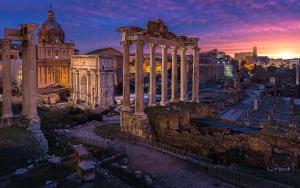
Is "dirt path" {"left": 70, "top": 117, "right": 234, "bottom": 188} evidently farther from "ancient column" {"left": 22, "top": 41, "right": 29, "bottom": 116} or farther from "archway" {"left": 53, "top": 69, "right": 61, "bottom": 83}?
"archway" {"left": 53, "top": 69, "right": 61, "bottom": 83}

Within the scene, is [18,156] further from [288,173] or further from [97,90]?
[97,90]

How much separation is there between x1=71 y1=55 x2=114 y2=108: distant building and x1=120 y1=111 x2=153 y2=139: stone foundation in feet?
69.0

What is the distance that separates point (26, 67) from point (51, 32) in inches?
1809

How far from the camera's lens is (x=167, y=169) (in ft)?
54.9

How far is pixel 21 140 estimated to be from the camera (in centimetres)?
1859

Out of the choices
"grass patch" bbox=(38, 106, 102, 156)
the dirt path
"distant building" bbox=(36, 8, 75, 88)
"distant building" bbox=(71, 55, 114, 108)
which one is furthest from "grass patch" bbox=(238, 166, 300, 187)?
"distant building" bbox=(36, 8, 75, 88)

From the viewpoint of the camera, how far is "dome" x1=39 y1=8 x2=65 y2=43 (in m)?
64.9

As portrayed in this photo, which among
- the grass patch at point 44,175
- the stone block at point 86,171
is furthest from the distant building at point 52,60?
the stone block at point 86,171

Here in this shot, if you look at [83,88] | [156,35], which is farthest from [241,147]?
[83,88]

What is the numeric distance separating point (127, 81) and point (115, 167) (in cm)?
1056

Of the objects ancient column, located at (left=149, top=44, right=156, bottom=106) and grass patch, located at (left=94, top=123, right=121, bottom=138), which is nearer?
grass patch, located at (left=94, top=123, right=121, bottom=138)

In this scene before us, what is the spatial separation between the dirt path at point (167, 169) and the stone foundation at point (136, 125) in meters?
2.39

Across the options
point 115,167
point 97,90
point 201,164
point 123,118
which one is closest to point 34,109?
point 123,118

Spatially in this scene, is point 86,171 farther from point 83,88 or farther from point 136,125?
point 83,88
